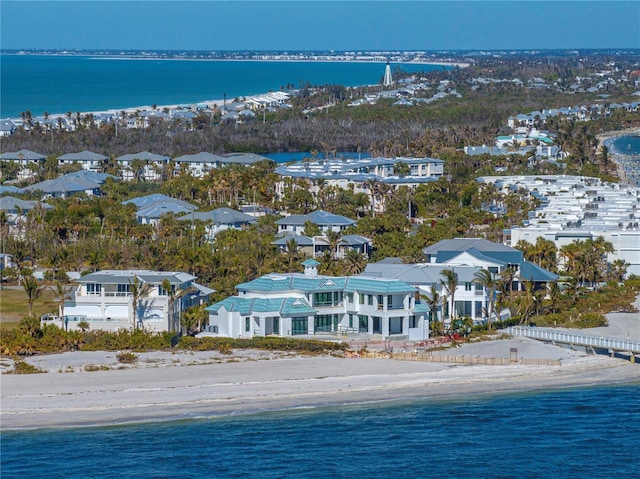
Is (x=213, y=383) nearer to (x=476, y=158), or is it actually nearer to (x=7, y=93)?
(x=476, y=158)

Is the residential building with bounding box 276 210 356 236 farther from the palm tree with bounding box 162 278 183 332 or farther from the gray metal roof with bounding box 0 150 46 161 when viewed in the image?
the gray metal roof with bounding box 0 150 46 161

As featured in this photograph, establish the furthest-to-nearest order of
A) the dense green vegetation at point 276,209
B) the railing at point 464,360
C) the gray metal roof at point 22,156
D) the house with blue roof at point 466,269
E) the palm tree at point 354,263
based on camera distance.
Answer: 1. the gray metal roof at point 22,156
2. the palm tree at point 354,263
3. the dense green vegetation at point 276,209
4. the house with blue roof at point 466,269
5. the railing at point 464,360

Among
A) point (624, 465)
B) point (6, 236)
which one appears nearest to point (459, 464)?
point (624, 465)

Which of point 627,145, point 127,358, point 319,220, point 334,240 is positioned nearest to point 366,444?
point 127,358

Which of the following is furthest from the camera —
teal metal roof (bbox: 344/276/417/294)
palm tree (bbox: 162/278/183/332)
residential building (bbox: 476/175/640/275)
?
residential building (bbox: 476/175/640/275)

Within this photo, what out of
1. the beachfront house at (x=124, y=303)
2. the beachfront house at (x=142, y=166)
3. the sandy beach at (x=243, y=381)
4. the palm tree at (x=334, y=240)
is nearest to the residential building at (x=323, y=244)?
the palm tree at (x=334, y=240)

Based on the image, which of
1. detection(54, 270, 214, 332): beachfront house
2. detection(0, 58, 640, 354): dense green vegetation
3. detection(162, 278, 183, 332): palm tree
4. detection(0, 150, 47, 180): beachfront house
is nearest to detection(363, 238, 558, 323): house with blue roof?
detection(0, 58, 640, 354): dense green vegetation

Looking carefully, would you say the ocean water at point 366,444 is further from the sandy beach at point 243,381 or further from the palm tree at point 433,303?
the palm tree at point 433,303
